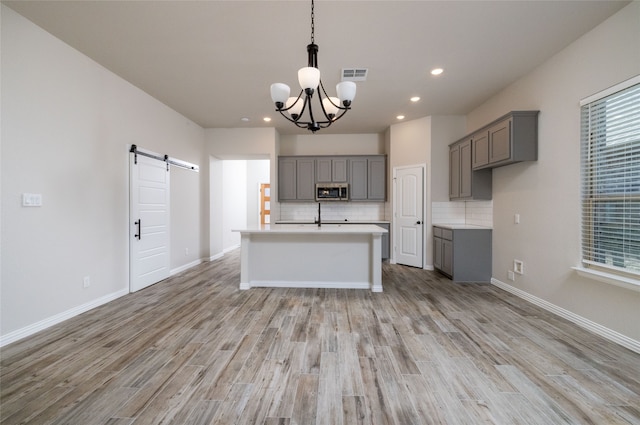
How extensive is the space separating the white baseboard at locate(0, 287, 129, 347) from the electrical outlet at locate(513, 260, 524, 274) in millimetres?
5576

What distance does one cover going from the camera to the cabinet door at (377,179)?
19.6 feet

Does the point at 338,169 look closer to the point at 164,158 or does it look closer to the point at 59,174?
the point at 164,158

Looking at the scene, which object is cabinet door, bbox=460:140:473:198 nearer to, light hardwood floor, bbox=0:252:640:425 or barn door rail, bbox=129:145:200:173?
light hardwood floor, bbox=0:252:640:425

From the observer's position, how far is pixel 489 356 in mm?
2145

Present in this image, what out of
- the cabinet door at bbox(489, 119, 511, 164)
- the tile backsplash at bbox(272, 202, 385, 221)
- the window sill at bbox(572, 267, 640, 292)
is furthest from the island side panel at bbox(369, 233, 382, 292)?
the tile backsplash at bbox(272, 202, 385, 221)

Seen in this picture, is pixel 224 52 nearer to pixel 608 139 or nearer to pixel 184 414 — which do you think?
pixel 184 414

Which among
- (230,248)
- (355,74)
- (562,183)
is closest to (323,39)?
(355,74)

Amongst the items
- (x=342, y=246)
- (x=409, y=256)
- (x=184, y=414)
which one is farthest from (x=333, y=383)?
(x=409, y=256)

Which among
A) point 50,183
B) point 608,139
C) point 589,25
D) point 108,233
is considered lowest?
point 108,233

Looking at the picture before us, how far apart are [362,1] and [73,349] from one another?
13.1 ft

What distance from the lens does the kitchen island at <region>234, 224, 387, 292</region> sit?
3918 millimetres

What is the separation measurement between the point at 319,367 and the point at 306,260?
2.06 meters

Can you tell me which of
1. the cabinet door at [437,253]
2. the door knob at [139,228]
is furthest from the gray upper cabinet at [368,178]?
the door knob at [139,228]

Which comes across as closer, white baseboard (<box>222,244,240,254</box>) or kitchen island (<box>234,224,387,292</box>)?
kitchen island (<box>234,224,387,292</box>)
